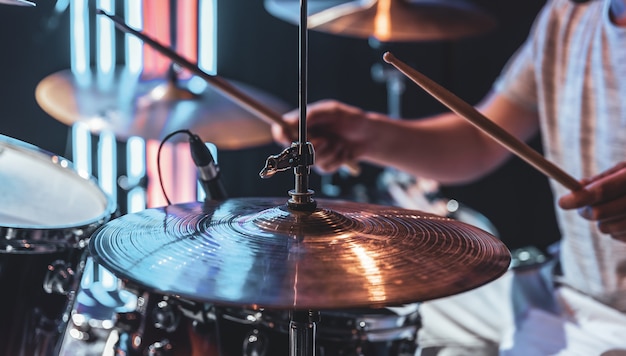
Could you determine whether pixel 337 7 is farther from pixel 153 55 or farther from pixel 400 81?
pixel 153 55

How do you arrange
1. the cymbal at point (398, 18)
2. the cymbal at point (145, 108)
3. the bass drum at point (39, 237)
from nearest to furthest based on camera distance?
1. the bass drum at point (39, 237)
2. the cymbal at point (145, 108)
3. the cymbal at point (398, 18)

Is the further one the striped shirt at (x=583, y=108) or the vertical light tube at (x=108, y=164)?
the vertical light tube at (x=108, y=164)

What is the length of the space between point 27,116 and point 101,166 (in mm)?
432

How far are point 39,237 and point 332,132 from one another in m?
0.58

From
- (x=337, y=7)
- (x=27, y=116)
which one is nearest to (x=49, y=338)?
(x=27, y=116)

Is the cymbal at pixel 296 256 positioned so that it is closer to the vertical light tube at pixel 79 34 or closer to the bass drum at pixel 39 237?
the bass drum at pixel 39 237

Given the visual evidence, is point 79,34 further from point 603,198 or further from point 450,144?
point 603,198

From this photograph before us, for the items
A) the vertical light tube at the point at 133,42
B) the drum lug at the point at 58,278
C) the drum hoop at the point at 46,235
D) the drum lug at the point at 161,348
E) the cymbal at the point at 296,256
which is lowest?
the drum lug at the point at 161,348

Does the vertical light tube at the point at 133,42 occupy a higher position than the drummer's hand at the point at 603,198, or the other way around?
the vertical light tube at the point at 133,42

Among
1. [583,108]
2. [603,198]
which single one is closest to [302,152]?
[603,198]

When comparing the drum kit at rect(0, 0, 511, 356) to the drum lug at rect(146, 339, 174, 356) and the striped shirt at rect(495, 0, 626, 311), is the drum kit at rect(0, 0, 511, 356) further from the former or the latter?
the striped shirt at rect(495, 0, 626, 311)

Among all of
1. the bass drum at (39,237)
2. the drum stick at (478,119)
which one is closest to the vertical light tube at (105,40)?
the bass drum at (39,237)

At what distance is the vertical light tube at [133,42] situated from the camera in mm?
2207

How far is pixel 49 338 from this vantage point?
0.86m
